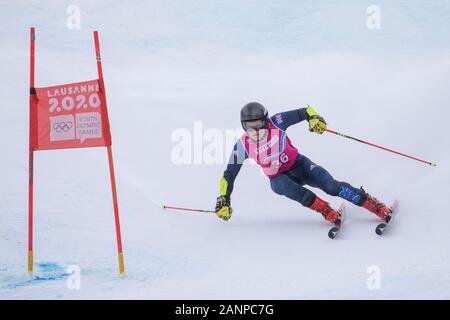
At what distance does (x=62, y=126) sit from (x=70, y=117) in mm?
85

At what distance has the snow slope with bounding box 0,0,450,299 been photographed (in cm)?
397

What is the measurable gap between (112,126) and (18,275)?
4.02 m

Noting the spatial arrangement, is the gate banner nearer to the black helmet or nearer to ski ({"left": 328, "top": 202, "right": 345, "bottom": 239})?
the black helmet

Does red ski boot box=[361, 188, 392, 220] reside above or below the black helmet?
below

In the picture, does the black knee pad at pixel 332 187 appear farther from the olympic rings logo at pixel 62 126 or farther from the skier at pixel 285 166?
the olympic rings logo at pixel 62 126

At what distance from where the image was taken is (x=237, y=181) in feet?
20.1

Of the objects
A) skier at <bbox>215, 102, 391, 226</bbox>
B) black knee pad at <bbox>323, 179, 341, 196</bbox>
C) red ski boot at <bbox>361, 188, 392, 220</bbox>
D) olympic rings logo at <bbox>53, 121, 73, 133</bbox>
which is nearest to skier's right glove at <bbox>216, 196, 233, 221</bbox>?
skier at <bbox>215, 102, 391, 226</bbox>

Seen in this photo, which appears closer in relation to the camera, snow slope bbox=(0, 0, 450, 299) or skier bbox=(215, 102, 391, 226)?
snow slope bbox=(0, 0, 450, 299)

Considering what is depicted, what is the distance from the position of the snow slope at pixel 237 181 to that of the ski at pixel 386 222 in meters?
0.07

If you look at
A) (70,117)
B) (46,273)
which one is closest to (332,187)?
(70,117)

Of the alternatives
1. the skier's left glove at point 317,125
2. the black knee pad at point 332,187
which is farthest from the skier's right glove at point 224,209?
the skier's left glove at point 317,125

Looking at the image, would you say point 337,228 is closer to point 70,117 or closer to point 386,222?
point 386,222

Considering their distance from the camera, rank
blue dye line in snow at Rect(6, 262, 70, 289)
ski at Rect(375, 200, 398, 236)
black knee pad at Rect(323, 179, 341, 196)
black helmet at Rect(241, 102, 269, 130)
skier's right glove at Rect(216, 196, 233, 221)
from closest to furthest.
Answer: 1. blue dye line in snow at Rect(6, 262, 70, 289)
2. ski at Rect(375, 200, 398, 236)
3. black helmet at Rect(241, 102, 269, 130)
4. black knee pad at Rect(323, 179, 341, 196)
5. skier's right glove at Rect(216, 196, 233, 221)

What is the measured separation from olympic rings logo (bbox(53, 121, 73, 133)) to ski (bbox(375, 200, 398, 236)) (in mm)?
2368
